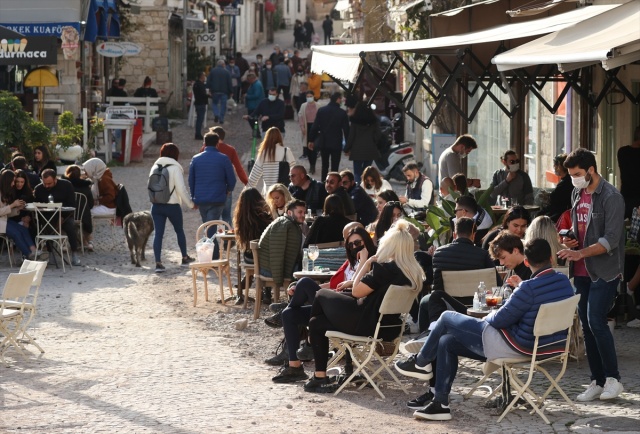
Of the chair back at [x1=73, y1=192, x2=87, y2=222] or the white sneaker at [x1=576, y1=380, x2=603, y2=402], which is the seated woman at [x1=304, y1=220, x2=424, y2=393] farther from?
the chair back at [x1=73, y1=192, x2=87, y2=222]

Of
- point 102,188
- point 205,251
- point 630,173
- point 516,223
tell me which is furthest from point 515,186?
point 102,188

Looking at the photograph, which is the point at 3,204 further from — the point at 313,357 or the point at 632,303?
the point at 632,303

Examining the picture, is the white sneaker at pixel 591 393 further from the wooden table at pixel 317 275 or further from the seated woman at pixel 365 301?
the wooden table at pixel 317 275

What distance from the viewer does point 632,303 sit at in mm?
11727

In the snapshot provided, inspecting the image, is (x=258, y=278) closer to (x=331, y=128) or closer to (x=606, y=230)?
(x=606, y=230)

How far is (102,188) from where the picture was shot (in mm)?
17891

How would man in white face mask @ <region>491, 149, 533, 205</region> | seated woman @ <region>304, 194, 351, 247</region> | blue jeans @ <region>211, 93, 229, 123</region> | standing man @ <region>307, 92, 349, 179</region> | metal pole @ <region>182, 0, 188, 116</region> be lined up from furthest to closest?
metal pole @ <region>182, 0, 188, 116</region> < blue jeans @ <region>211, 93, 229, 123</region> < standing man @ <region>307, 92, 349, 179</region> < man in white face mask @ <region>491, 149, 533, 205</region> < seated woman @ <region>304, 194, 351, 247</region>

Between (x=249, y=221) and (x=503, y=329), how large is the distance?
501 cm

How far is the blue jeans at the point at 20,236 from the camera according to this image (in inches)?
631

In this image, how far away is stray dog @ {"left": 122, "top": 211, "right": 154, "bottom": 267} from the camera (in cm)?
1622

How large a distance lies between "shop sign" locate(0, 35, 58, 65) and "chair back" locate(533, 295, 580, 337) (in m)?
15.9

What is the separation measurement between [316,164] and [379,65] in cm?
433

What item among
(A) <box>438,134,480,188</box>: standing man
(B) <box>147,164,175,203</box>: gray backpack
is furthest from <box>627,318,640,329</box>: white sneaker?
(B) <box>147,164,175,203</box>: gray backpack

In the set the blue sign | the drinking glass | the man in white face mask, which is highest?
the blue sign
